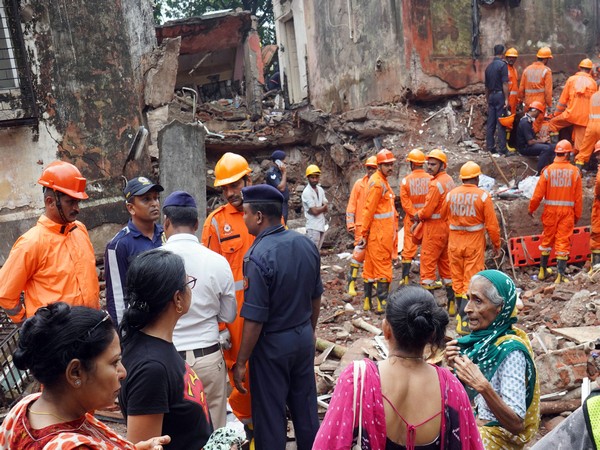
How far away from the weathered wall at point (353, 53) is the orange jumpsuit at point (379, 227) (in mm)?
4517

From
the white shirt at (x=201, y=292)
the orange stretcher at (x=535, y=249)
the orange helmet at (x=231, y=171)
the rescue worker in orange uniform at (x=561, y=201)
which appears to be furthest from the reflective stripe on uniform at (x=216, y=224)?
the orange stretcher at (x=535, y=249)

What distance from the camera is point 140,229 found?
152 inches

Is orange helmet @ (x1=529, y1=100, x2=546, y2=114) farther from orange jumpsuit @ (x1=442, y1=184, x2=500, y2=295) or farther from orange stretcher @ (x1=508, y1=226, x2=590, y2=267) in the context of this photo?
orange jumpsuit @ (x1=442, y1=184, x2=500, y2=295)

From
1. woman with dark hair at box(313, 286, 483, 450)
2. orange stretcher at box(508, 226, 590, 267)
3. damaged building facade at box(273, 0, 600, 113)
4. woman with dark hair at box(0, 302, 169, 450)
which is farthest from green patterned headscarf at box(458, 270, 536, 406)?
damaged building facade at box(273, 0, 600, 113)

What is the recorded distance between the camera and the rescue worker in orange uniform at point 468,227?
7.21 meters

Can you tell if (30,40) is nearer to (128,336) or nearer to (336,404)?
(128,336)

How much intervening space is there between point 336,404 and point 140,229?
226 cm

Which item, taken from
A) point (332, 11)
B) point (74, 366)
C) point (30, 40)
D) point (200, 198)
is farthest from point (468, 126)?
point (74, 366)

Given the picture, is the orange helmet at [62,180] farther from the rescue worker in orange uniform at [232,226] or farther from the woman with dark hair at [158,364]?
the woman with dark hair at [158,364]

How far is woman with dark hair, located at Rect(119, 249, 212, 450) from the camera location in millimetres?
2053

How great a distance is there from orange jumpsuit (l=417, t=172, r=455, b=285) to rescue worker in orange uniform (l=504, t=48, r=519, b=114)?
433 centimetres

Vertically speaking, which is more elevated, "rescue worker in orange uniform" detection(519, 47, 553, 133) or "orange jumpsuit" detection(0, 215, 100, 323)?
"rescue worker in orange uniform" detection(519, 47, 553, 133)

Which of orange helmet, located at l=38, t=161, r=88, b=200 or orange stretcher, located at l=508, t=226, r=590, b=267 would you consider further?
orange stretcher, located at l=508, t=226, r=590, b=267

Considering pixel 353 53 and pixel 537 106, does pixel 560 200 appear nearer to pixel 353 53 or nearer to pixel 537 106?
pixel 537 106
